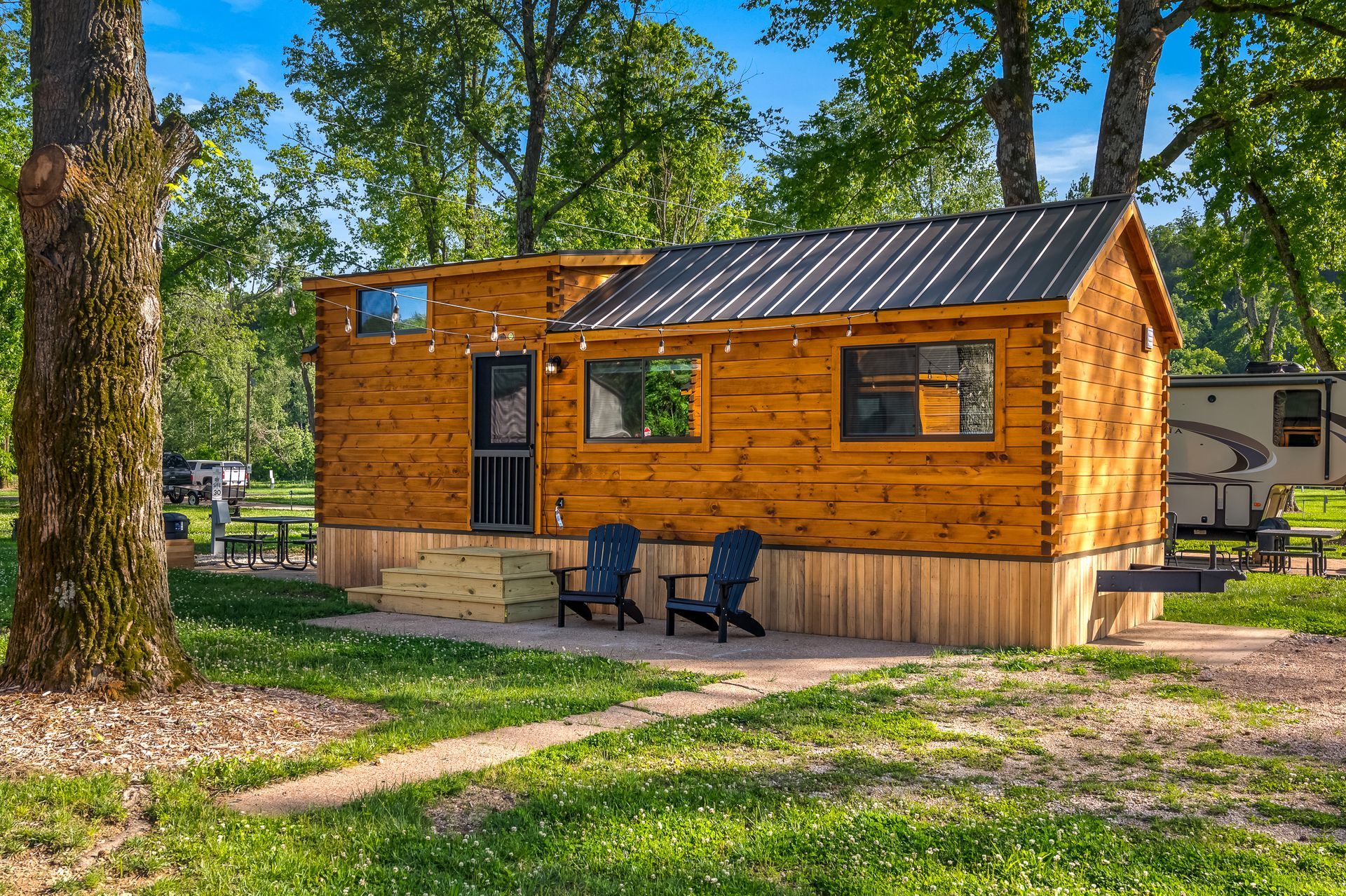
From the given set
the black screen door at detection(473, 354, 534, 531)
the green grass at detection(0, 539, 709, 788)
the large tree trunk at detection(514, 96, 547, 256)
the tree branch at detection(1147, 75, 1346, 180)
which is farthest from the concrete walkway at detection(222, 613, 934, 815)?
the large tree trunk at detection(514, 96, 547, 256)

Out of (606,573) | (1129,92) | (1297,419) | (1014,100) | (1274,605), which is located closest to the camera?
(606,573)

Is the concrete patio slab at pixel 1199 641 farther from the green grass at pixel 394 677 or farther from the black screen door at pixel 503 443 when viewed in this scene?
the black screen door at pixel 503 443

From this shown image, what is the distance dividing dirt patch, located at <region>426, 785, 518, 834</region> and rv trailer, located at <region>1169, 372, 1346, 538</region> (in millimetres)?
16352

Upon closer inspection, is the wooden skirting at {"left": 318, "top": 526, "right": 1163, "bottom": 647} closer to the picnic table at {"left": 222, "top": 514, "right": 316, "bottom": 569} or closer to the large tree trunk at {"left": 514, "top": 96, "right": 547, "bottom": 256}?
the picnic table at {"left": 222, "top": 514, "right": 316, "bottom": 569}

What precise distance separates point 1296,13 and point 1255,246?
7105 millimetres

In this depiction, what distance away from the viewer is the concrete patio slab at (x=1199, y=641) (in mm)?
9805

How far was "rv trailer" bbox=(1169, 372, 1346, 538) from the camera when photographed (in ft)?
60.3

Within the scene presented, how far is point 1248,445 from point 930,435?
11.5 m

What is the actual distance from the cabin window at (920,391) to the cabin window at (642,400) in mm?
1711

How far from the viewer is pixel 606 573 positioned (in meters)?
11.2

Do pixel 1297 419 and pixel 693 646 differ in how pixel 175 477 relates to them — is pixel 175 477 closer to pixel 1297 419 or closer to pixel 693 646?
pixel 693 646

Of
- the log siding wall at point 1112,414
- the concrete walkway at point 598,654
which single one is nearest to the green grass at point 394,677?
the concrete walkway at point 598,654

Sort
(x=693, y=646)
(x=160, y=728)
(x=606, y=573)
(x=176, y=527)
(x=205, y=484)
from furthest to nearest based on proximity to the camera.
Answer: (x=205, y=484) < (x=176, y=527) < (x=606, y=573) < (x=693, y=646) < (x=160, y=728)

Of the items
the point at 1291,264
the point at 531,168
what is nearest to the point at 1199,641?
the point at 1291,264
